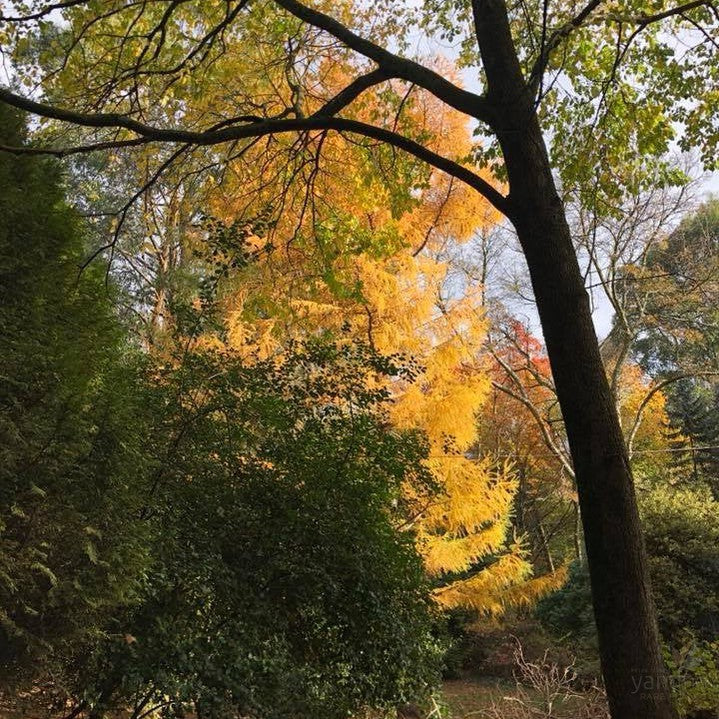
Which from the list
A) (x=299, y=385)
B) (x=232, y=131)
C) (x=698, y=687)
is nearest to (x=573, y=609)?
(x=698, y=687)

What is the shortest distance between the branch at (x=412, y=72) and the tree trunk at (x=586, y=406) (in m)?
0.12

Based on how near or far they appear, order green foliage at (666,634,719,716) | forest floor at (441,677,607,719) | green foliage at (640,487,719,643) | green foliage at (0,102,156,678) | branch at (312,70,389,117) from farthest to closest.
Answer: forest floor at (441,677,607,719), green foliage at (640,487,719,643), green foliage at (666,634,719,716), branch at (312,70,389,117), green foliage at (0,102,156,678)

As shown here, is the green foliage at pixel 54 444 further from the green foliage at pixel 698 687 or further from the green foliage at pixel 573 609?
the green foliage at pixel 573 609

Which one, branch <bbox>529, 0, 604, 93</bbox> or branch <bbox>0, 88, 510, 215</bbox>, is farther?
branch <bbox>529, 0, 604, 93</bbox>

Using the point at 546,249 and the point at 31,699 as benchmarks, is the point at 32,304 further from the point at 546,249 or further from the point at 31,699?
the point at 546,249

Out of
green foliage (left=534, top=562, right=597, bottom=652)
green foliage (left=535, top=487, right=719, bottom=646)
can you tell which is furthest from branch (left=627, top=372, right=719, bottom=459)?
green foliage (left=534, top=562, right=597, bottom=652)

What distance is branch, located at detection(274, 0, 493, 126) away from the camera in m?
3.60

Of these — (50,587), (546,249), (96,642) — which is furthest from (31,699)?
(546,249)

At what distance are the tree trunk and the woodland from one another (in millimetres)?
13

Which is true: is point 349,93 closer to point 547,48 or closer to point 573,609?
point 547,48

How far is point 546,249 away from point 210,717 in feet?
10.3

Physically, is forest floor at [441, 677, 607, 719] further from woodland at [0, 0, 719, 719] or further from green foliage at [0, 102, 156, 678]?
green foliage at [0, 102, 156, 678]

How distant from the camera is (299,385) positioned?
5.07m

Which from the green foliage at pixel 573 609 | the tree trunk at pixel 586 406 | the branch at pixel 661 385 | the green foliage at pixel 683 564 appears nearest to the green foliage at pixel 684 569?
the green foliage at pixel 683 564
